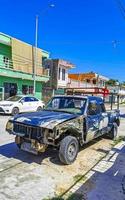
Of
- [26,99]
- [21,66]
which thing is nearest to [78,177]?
[26,99]

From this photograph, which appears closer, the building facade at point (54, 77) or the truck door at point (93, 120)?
the truck door at point (93, 120)

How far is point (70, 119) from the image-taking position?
7113mm

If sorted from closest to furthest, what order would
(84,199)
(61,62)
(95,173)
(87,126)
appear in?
1. (84,199)
2. (95,173)
3. (87,126)
4. (61,62)

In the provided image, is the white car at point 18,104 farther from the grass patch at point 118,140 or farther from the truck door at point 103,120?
the truck door at point 103,120

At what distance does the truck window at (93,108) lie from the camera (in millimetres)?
8375

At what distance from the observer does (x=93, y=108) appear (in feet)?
28.5

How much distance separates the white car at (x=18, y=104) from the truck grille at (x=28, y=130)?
11.6 meters

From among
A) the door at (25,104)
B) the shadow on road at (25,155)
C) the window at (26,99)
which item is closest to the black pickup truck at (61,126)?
the shadow on road at (25,155)

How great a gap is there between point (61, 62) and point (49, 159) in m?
28.6

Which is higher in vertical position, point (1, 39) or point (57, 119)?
point (1, 39)

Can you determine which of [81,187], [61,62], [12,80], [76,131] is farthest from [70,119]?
[61,62]

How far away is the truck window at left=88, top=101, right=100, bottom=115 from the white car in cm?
1065

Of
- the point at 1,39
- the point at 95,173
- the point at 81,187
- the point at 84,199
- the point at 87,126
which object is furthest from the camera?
the point at 1,39

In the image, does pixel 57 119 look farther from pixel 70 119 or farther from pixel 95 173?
pixel 95 173
